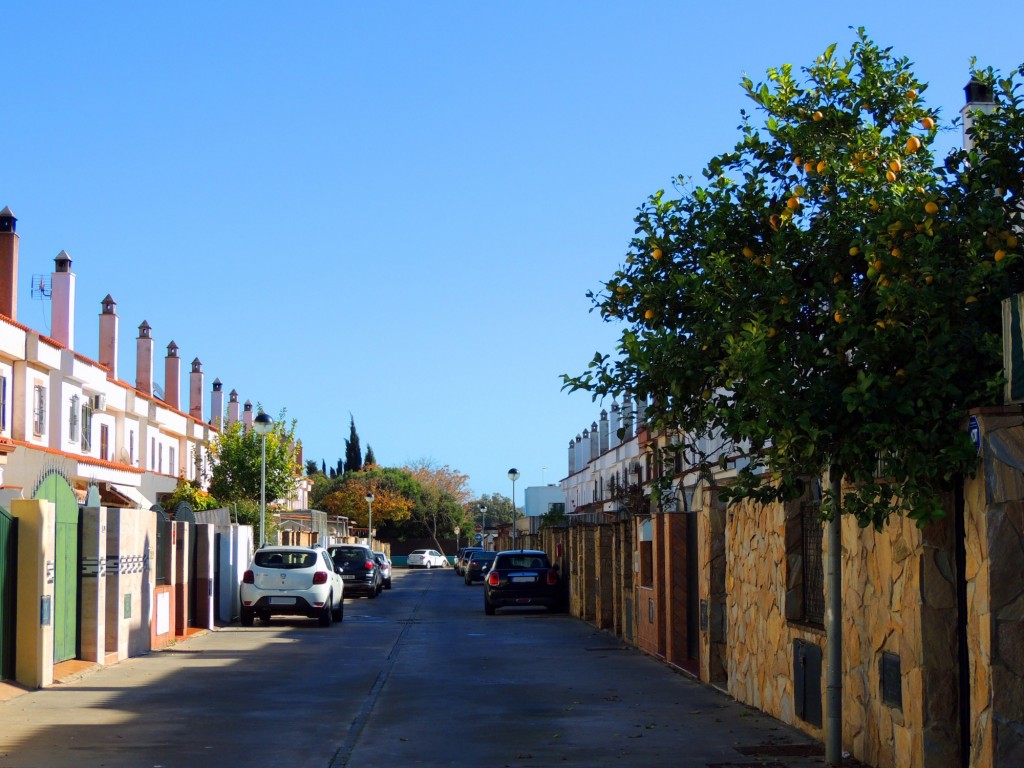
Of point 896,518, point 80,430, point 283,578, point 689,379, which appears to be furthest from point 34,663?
point 80,430

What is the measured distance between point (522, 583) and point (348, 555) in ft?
31.5

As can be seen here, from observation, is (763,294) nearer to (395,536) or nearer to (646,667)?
(646,667)

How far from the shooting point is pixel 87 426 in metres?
45.7

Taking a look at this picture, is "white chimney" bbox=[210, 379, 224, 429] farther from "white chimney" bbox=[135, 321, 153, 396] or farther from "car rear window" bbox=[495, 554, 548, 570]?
"car rear window" bbox=[495, 554, 548, 570]

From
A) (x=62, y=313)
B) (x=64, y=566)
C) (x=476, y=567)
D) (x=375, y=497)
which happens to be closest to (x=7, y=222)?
(x=62, y=313)

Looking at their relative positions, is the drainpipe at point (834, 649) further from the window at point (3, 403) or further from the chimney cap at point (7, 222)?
the chimney cap at point (7, 222)

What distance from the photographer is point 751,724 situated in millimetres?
11906

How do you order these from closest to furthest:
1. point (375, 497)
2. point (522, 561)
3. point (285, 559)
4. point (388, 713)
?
1. point (388, 713)
2. point (285, 559)
3. point (522, 561)
4. point (375, 497)

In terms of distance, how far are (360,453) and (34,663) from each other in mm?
117297

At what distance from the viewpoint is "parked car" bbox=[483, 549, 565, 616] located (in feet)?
99.2

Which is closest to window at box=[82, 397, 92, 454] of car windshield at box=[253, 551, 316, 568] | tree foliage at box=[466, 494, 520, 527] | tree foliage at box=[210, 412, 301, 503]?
tree foliage at box=[210, 412, 301, 503]

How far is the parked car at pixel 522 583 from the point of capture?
3023 centimetres

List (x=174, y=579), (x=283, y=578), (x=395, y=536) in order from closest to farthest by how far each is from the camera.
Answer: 1. (x=174, y=579)
2. (x=283, y=578)
3. (x=395, y=536)

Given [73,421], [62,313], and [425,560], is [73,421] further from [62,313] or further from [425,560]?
[425,560]
